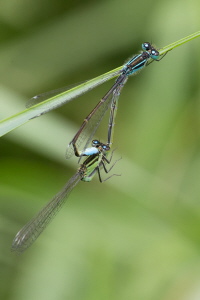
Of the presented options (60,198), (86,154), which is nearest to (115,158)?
(86,154)

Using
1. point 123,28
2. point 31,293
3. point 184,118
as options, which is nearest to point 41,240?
point 31,293

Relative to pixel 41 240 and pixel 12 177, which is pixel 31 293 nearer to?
pixel 41 240

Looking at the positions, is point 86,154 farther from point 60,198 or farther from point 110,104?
point 110,104

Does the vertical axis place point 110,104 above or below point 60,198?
above

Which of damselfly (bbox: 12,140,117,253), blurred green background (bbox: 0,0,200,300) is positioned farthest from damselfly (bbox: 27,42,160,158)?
blurred green background (bbox: 0,0,200,300)

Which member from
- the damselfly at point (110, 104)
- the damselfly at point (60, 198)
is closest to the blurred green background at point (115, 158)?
the damselfly at point (60, 198)

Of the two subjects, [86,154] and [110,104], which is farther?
[110,104]

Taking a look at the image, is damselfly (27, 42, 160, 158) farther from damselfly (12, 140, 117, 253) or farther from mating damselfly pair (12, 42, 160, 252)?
damselfly (12, 140, 117, 253)
